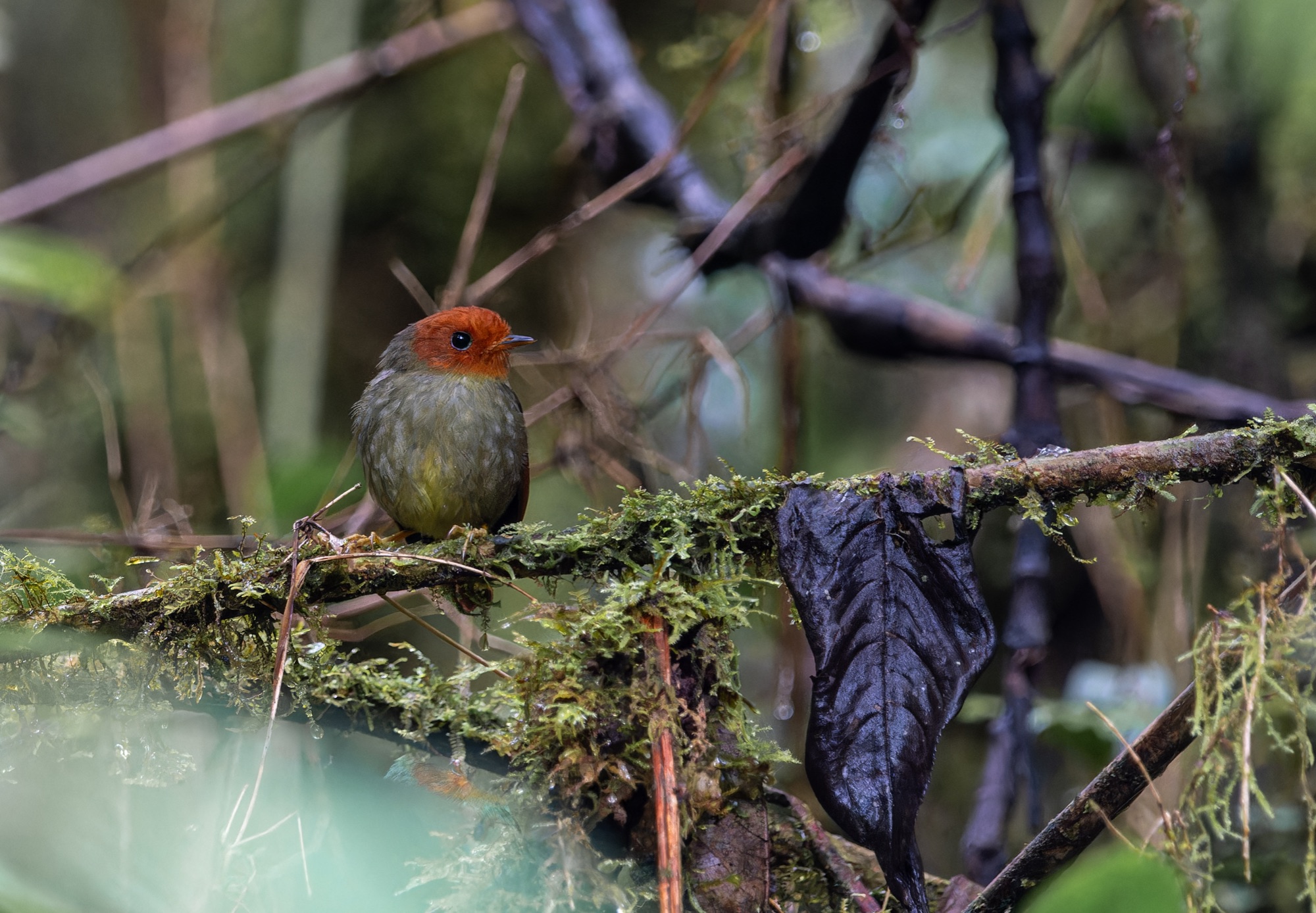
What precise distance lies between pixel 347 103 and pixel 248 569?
3397mm

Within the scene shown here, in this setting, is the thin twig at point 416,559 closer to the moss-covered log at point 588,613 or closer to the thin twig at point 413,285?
the moss-covered log at point 588,613

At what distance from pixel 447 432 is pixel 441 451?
0.06 m

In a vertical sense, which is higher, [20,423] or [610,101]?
[610,101]

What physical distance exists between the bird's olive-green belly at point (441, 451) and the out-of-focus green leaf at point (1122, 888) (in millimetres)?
2391

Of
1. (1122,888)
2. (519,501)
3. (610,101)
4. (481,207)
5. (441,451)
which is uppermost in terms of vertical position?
(610,101)

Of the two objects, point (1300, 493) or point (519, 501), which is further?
point (519, 501)

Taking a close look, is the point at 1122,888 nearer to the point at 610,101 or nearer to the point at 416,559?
the point at 416,559

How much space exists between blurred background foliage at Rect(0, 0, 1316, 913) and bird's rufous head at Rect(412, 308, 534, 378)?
0.50m

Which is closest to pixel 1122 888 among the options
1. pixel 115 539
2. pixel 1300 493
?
pixel 1300 493

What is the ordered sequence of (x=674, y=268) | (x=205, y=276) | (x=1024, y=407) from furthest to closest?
(x=674, y=268)
(x=205, y=276)
(x=1024, y=407)

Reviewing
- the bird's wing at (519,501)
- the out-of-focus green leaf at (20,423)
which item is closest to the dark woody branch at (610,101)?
the bird's wing at (519,501)

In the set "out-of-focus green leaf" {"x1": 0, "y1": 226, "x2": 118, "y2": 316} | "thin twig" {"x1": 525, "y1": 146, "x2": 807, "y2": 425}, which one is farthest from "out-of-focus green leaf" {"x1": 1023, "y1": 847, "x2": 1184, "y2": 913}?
Answer: "thin twig" {"x1": 525, "y1": 146, "x2": 807, "y2": 425}

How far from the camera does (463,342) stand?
3398mm

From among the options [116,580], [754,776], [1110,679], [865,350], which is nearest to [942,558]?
[754,776]
